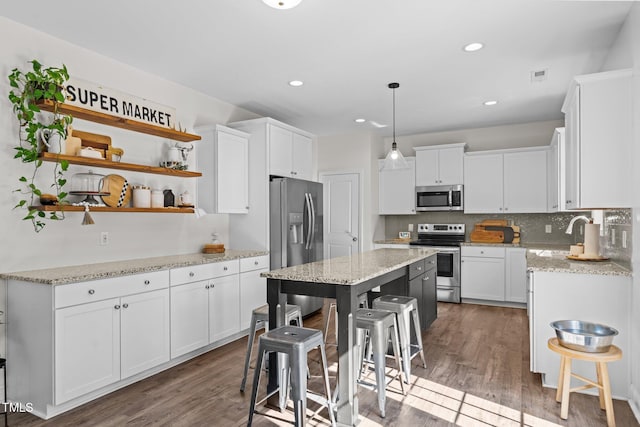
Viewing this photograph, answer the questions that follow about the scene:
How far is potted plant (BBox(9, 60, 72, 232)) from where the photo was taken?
8.85 feet

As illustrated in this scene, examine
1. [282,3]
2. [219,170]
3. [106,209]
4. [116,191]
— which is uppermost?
[282,3]

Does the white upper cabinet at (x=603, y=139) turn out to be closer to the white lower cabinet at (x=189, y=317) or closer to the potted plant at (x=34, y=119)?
the white lower cabinet at (x=189, y=317)

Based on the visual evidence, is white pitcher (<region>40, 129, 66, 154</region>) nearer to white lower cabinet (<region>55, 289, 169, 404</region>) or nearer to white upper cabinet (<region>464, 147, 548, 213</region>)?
white lower cabinet (<region>55, 289, 169, 404</region>)

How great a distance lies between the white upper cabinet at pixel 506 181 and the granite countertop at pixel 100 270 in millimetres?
3804

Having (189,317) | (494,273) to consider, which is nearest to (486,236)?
(494,273)

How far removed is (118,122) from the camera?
3.20 meters

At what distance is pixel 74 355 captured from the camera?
2.50m

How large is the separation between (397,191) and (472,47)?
331cm

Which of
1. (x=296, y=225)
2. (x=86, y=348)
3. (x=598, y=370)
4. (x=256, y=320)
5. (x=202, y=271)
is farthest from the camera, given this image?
(x=296, y=225)

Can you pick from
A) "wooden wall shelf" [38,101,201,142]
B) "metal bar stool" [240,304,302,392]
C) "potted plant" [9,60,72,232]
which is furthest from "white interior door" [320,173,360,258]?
"potted plant" [9,60,72,232]

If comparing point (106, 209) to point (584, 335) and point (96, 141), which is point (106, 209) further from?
point (584, 335)

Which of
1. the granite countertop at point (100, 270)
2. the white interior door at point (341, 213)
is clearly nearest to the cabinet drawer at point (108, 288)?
the granite countertop at point (100, 270)

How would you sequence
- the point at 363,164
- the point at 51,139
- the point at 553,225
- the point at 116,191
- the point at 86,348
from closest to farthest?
the point at 86,348, the point at 51,139, the point at 116,191, the point at 553,225, the point at 363,164

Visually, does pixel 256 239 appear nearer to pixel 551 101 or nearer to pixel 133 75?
pixel 133 75
